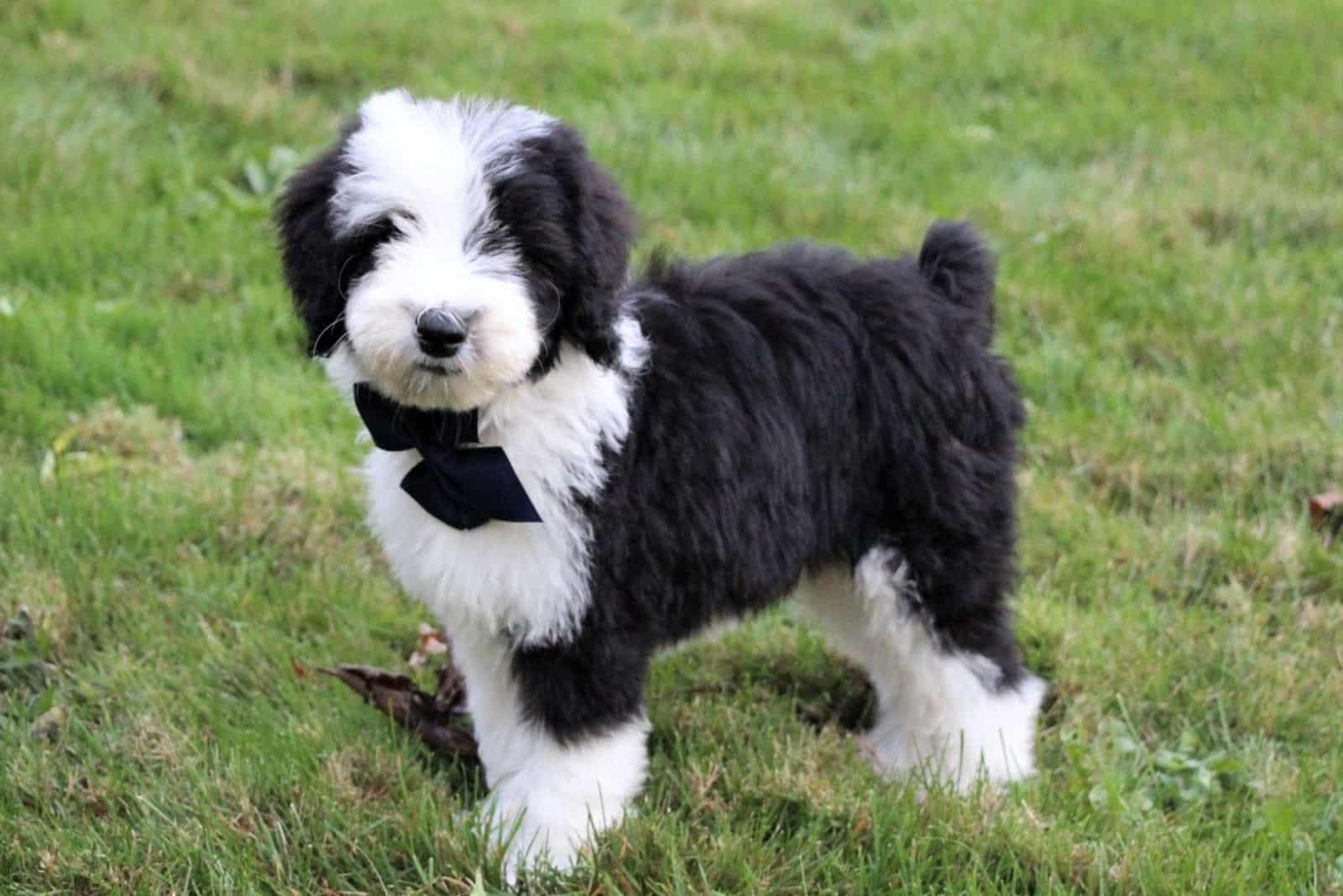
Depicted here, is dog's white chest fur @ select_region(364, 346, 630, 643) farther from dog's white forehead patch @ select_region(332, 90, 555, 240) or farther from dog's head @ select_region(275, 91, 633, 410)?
dog's white forehead patch @ select_region(332, 90, 555, 240)

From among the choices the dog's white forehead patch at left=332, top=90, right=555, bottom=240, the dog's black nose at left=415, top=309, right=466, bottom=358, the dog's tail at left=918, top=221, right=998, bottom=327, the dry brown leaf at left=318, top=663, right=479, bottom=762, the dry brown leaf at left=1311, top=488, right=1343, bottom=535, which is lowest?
the dry brown leaf at left=318, top=663, right=479, bottom=762

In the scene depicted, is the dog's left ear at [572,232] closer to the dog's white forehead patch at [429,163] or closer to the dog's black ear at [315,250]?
the dog's white forehead patch at [429,163]

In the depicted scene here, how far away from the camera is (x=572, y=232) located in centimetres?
280

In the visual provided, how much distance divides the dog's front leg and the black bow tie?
33 cm

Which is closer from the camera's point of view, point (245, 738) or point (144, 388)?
point (245, 738)

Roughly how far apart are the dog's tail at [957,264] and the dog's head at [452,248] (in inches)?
35.3

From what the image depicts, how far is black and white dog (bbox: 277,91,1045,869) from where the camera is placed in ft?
8.84

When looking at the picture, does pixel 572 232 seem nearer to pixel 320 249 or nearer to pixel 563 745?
pixel 320 249

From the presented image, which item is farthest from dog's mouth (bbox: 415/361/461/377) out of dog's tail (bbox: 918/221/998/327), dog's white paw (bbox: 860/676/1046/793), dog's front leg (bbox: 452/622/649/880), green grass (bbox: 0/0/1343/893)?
dog's white paw (bbox: 860/676/1046/793)

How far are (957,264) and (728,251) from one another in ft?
8.40

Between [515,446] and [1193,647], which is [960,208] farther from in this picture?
[515,446]

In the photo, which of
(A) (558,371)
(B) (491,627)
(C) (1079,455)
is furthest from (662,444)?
(C) (1079,455)

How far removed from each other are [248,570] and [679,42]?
4760 mm

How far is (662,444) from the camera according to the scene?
121 inches
